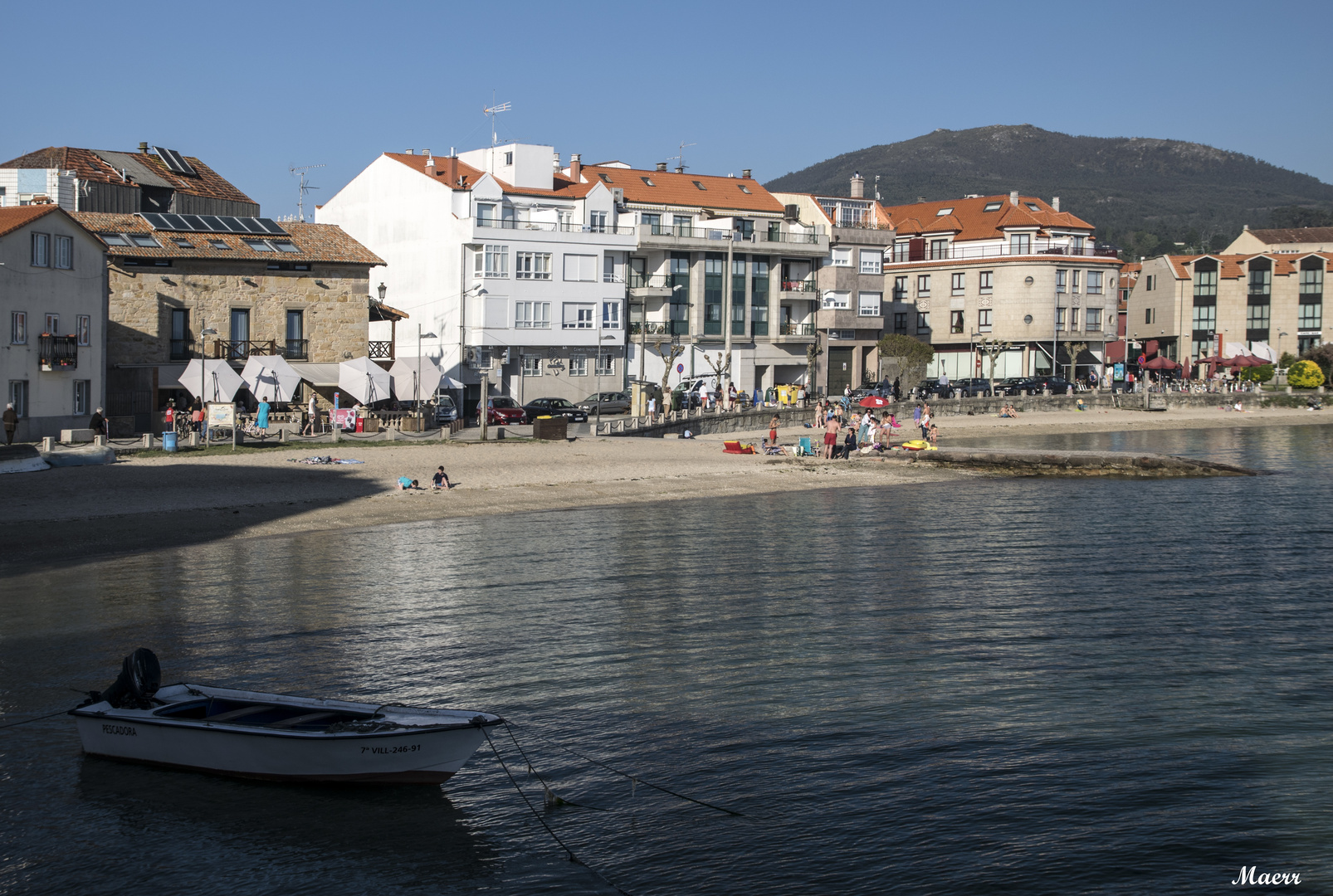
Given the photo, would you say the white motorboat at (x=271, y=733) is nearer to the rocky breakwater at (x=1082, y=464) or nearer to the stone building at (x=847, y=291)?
the rocky breakwater at (x=1082, y=464)

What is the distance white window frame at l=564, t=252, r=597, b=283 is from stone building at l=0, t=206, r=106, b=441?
2876cm

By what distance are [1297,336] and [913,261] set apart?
36452 millimetres

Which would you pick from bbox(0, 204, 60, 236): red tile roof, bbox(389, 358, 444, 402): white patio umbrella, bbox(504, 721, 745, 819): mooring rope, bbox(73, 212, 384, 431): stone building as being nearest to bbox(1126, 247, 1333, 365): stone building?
bbox(389, 358, 444, 402): white patio umbrella

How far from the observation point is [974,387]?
277 ft

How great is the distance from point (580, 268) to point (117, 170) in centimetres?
2569

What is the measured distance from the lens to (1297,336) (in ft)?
360

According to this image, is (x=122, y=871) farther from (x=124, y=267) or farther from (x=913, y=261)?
(x=913, y=261)

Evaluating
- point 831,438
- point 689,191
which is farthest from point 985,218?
point 831,438

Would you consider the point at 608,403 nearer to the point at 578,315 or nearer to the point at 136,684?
the point at 578,315

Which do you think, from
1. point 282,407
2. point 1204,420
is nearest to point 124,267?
point 282,407

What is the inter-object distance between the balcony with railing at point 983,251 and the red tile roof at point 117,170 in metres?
50.7

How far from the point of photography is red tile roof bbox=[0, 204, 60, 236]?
1709 inches

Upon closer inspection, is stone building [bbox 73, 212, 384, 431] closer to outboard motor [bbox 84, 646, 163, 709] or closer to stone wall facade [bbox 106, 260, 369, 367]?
stone wall facade [bbox 106, 260, 369, 367]

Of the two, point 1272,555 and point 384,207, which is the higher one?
point 384,207
